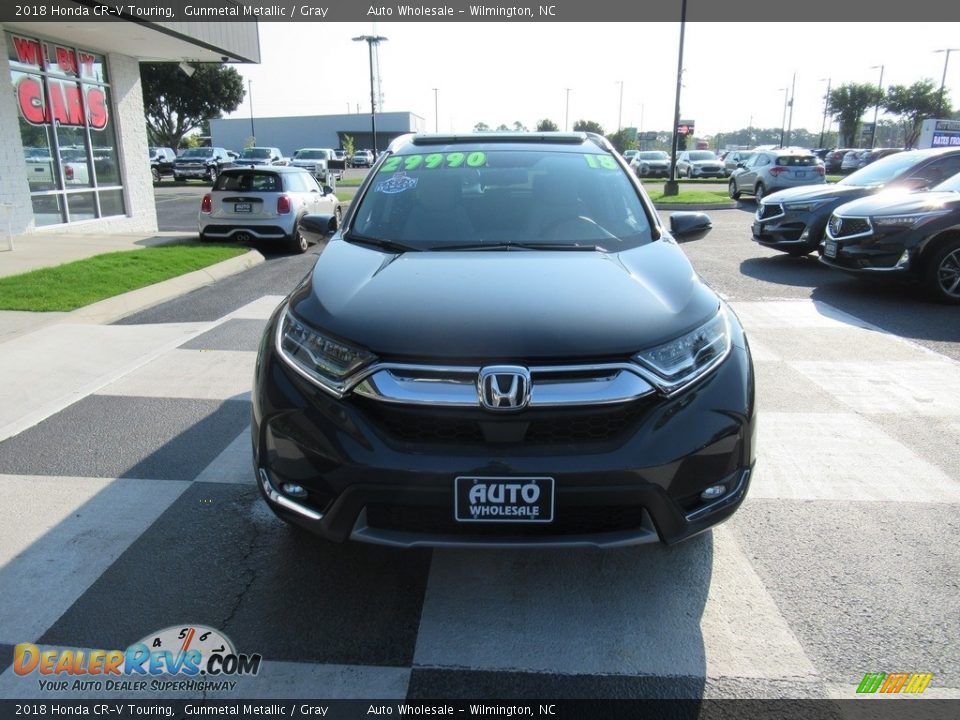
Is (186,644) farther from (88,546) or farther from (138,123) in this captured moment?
(138,123)

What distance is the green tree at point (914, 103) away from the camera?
6650 cm

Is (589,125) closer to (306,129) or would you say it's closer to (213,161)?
(306,129)

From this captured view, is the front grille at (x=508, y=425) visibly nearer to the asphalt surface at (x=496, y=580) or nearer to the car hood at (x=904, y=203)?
the asphalt surface at (x=496, y=580)

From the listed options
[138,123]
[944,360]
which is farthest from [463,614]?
[138,123]

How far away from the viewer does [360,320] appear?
8.42 feet

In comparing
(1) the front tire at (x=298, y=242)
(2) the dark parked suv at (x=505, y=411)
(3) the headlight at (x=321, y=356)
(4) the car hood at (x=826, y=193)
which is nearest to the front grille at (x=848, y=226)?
(4) the car hood at (x=826, y=193)

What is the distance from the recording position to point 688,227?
13.8 feet

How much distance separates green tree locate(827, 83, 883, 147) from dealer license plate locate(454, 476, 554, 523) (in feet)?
269

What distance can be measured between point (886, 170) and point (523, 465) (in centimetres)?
1087

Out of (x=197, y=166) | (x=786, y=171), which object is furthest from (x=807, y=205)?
(x=197, y=166)

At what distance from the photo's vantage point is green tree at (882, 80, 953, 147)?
6650 centimetres

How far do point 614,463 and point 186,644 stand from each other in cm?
162

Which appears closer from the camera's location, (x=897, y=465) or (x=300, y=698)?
(x=300, y=698)

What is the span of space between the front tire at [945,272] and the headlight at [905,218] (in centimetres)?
35
